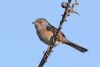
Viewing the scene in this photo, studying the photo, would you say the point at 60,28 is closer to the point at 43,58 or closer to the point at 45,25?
the point at 43,58

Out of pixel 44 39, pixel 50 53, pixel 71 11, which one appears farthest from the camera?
pixel 44 39

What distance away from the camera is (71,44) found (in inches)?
315

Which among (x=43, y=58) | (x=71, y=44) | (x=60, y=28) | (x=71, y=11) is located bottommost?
(x=71, y=44)

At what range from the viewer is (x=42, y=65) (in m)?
2.10

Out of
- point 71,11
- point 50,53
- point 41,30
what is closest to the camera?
point 71,11

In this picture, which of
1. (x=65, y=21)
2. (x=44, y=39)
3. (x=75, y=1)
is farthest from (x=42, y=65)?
(x=44, y=39)

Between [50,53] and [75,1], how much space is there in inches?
16.9

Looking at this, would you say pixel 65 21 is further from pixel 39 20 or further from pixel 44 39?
pixel 39 20

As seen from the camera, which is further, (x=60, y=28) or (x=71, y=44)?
(x=71, y=44)

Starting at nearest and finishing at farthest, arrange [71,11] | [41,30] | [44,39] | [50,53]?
[71,11] → [50,53] → [44,39] → [41,30]

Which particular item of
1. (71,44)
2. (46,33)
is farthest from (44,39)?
(71,44)

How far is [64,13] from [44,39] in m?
5.17

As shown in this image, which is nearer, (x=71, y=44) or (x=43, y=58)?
(x=43, y=58)

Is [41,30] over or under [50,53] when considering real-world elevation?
under
